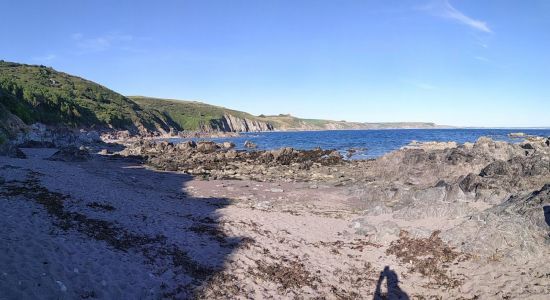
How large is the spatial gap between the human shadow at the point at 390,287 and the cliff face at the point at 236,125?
133m

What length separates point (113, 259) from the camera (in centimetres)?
912

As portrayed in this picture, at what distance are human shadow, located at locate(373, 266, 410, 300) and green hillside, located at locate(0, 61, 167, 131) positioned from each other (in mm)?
54110

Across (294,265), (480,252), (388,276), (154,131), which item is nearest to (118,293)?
(294,265)

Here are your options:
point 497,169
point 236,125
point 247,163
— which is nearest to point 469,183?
point 497,169

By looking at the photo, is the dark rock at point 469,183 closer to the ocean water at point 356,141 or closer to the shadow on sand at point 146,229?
the shadow on sand at point 146,229

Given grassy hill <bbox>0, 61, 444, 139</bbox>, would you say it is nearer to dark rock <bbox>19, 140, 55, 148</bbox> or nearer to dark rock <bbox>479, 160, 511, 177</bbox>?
dark rock <bbox>19, 140, 55, 148</bbox>

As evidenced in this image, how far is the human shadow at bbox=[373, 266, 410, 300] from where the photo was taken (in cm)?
946

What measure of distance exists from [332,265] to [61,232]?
7.51 metres

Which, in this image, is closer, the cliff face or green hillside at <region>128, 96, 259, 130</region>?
green hillside at <region>128, 96, 259, 130</region>

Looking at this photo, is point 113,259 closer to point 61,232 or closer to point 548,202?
point 61,232

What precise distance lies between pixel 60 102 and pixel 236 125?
306 feet

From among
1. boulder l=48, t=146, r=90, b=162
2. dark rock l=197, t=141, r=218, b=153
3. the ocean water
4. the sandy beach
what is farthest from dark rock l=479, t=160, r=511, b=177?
dark rock l=197, t=141, r=218, b=153

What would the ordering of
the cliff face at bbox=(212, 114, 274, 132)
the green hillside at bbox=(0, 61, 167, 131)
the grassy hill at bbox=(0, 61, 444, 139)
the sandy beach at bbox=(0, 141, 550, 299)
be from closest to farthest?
the sandy beach at bbox=(0, 141, 550, 299) < the grassy hill at bbox=(0, 61, 444, 139) < the green hillside at bbox=(0, 61, 167, 131) < the cliff face at bbox=(212, 114, 274, 132)

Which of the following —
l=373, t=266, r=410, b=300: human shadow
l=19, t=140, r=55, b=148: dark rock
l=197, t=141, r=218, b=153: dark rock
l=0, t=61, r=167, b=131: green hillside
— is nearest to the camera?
l=373, t=266, r=410, b=300: human shadow
